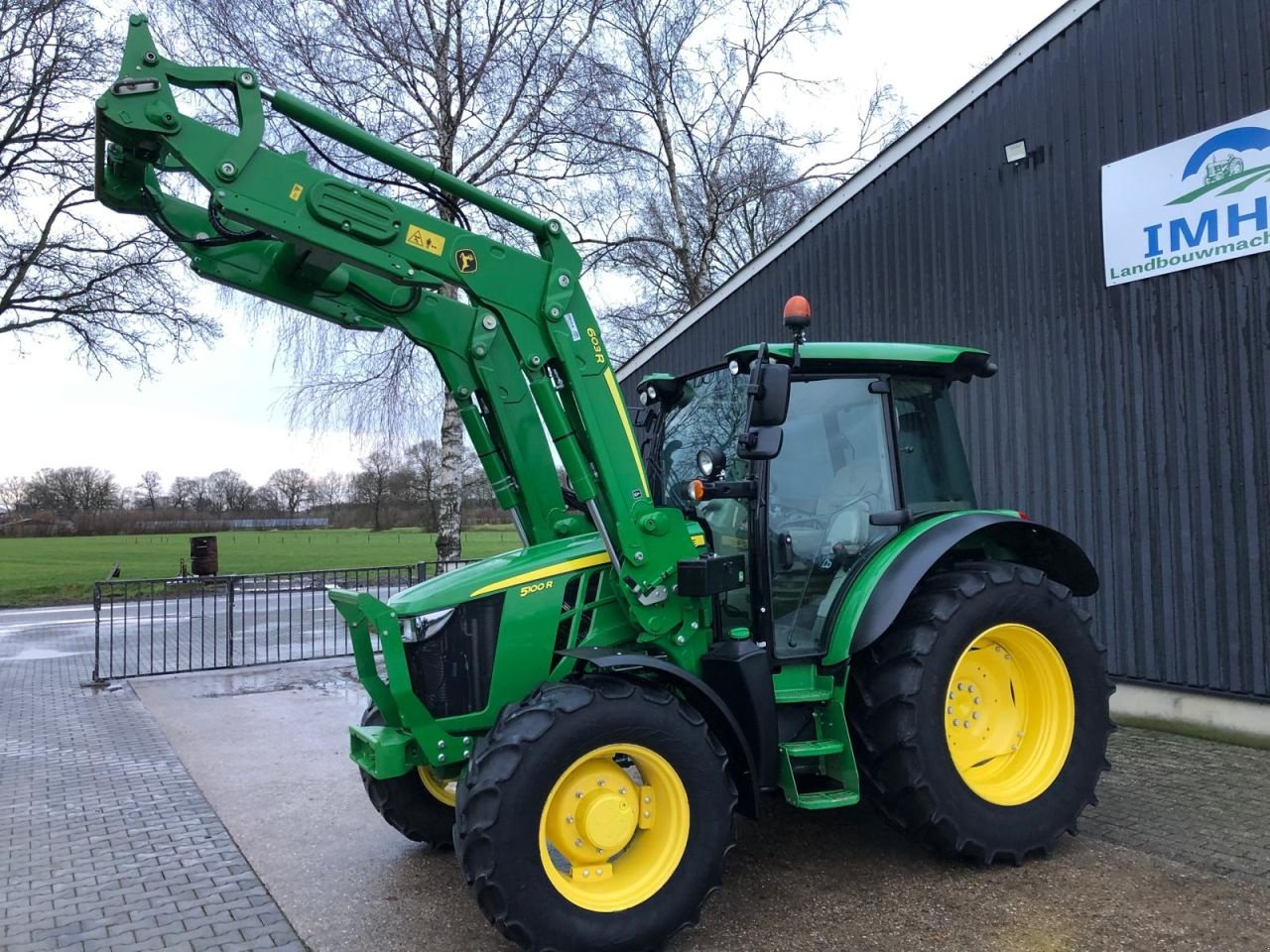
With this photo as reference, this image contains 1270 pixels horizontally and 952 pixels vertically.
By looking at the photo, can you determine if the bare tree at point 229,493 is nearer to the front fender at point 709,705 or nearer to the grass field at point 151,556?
the grass field at point 151,556

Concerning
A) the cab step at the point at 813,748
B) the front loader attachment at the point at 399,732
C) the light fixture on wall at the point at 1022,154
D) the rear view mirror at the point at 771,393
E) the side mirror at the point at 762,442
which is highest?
the light fixture on wall at the point at 1022,154

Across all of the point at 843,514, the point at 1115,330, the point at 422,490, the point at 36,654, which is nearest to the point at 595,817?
the point at 843,514

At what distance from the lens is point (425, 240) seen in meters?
3.63

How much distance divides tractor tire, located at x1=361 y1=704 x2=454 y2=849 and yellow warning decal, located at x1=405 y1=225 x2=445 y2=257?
2233mm

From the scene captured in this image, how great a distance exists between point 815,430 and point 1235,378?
3.82m

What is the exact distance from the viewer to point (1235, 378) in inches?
246

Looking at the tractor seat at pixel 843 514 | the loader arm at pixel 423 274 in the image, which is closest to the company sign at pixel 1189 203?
Answer: the tractor seat at pixel 843 514

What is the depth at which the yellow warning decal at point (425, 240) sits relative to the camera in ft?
11.8

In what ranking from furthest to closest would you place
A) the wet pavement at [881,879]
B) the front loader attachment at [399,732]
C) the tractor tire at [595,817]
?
the front loader attachment at [399,732] < the wet pavement at [881,879] < the tractor tire at [595,817]

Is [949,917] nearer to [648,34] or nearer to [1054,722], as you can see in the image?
[1054,722]

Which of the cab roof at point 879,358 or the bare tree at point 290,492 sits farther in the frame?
the bare tree at point 290,492

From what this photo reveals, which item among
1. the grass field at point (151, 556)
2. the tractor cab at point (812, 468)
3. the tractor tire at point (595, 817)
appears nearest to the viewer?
the tractor tire at point (595, 817)

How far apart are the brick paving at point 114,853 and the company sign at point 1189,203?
6.95 metres

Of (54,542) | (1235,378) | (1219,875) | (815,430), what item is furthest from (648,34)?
(54,542)
